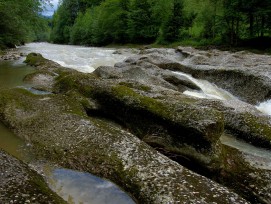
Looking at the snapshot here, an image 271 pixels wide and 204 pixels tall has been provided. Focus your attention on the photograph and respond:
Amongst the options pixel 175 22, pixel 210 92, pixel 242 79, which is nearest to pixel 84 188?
pixel 210 92

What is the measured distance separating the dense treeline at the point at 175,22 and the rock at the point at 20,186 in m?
38.7

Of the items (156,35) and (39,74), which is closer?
(39,74)

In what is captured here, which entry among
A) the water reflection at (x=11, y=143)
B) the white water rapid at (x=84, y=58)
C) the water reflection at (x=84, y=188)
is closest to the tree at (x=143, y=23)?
the white water rapid at (x=84, y=58)

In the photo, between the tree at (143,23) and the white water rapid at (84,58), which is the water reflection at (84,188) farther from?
the tree at (143,23)

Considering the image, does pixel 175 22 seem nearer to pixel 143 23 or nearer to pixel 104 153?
pixel 143 23

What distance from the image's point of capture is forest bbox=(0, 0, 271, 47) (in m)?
37.2

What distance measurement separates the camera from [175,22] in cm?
5691

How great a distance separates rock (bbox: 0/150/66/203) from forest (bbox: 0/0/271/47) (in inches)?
988

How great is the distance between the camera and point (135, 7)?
66.0m

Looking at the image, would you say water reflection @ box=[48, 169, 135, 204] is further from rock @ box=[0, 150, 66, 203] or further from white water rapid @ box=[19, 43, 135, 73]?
white water rapid @ box=[19, 43, 135, 73]

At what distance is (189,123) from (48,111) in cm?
473

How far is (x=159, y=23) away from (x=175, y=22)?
25.8ft

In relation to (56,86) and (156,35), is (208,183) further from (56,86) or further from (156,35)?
(156,35)

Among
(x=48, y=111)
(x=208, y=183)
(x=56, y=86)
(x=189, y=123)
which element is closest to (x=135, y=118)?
(x=189, y=123)
